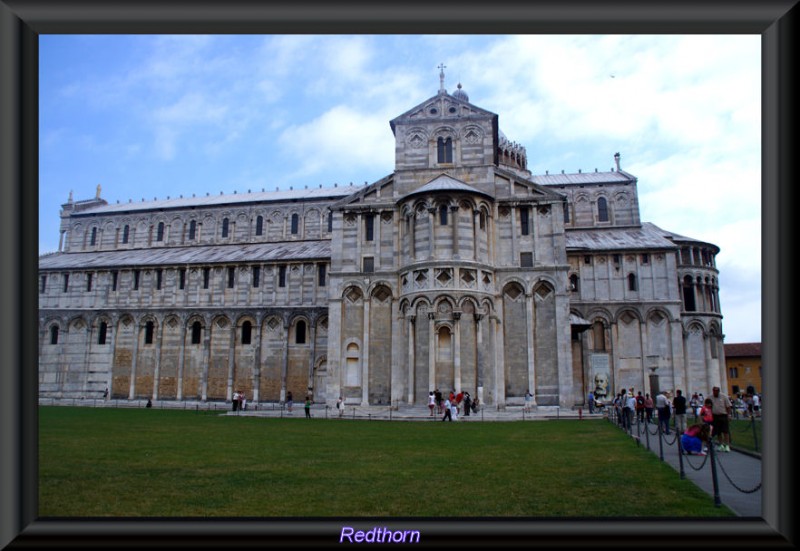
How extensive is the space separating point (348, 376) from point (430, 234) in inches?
367

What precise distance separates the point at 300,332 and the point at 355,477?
37.0 meters

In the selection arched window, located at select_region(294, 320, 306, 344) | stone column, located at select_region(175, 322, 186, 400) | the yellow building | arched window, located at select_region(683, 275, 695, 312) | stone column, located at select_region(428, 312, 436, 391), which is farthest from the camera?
the yellow building

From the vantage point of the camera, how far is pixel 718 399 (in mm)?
15883

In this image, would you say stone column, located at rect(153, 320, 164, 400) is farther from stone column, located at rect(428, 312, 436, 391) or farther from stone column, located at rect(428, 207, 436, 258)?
stone column, located at rect(428, 207, 436, 258)

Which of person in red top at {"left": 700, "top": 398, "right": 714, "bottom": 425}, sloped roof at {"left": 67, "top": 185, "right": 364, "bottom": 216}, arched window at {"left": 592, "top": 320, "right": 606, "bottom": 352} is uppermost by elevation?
sloped roof at {"left": 67, "top": 185, "right": 364, "bottom": 216}

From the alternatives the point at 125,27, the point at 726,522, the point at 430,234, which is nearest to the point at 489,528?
the point at 726,522

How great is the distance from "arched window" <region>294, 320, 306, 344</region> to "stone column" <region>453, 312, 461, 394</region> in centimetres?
1788

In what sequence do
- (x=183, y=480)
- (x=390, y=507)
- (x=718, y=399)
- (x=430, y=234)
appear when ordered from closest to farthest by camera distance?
(x=390, y=507) < (x=183, y=480) < (x=718, y=399) < (x=430, y=234)

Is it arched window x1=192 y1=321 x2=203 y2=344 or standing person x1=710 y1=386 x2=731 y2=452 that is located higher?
arched window x1=192 y1=321 x2=203 y2=344

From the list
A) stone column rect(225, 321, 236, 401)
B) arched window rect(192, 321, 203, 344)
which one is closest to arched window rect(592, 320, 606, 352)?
stone column rect(225, 321, 236, 401)

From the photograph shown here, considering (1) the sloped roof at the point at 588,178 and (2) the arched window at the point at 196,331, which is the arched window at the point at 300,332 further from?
(1) the sloped roof at the point at 588,178

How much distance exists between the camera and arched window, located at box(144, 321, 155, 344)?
50.1m

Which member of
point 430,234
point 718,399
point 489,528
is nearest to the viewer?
point 489,528

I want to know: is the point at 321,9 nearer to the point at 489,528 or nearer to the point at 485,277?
the point at 489,528
